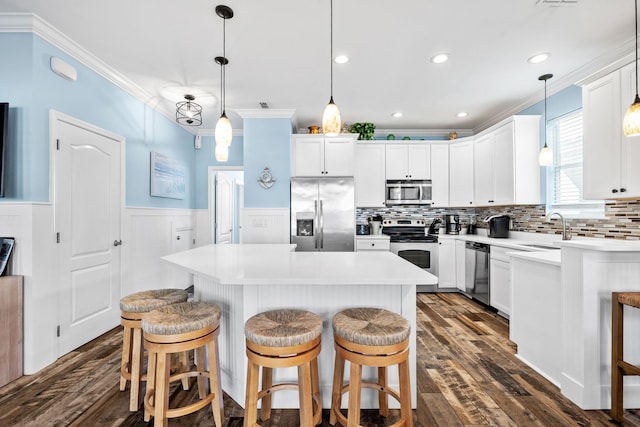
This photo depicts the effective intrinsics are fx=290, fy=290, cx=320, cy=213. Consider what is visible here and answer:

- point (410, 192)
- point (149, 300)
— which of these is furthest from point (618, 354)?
point (410, 192)

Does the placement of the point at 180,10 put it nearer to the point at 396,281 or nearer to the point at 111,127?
the point at 111,127

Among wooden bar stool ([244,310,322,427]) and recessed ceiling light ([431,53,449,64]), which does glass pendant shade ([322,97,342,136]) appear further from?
recessed ceiling light ([431,53,449,64])

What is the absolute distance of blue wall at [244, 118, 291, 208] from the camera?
13.7 feet

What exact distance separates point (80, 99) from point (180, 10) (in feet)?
4.57

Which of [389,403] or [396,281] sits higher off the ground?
[396,281]

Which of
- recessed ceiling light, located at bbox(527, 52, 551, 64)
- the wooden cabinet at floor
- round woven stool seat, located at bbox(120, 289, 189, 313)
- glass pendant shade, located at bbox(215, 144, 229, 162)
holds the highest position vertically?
recessed ceiling light, located at bbox(527, 52, 551, 64)

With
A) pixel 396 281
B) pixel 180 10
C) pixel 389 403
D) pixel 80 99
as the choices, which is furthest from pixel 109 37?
pixel 389 403

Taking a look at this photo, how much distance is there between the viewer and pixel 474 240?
387 centimetres

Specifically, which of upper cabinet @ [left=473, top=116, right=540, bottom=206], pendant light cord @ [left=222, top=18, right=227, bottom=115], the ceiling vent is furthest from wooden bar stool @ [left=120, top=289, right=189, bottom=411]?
upper cabinet @ [left=473, top=116, right=540, bottom=206]

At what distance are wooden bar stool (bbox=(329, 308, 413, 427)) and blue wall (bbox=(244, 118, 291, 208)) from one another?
2.87 meters

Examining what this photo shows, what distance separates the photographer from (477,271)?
380cm

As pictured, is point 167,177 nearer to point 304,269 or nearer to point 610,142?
point 304,269

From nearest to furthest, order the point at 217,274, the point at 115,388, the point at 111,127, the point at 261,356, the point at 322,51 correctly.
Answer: the point at 261,356
the point at 217,274
the point at 115,388
the point at 322,51
the point at 111,127

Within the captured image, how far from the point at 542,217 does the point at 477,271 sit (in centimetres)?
100
